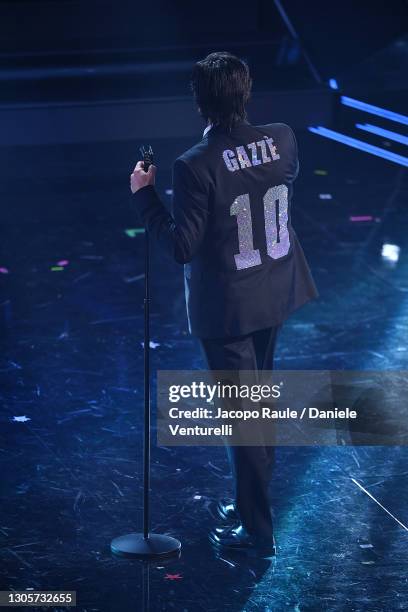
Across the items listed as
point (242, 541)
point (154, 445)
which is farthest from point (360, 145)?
point (242, 541)

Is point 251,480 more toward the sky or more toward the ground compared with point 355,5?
more toward the ground

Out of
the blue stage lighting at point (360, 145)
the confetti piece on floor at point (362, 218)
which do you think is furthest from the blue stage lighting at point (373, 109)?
the confetti piece on floor at point (362, 218)

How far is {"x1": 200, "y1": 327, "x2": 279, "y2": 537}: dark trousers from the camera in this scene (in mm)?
3525

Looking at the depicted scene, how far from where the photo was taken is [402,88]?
11.0 metres

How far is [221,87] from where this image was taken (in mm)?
3316

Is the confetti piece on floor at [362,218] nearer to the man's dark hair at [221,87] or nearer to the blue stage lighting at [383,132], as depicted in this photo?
the blue stage lighting at [383,132]

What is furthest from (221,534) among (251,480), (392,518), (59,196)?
(59,196)

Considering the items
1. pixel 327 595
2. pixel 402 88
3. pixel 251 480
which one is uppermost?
pixel 402 88

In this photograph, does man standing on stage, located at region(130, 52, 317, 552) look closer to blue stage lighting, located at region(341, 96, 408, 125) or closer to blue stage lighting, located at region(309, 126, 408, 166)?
blue stage lighting, located at region(309, 126, 408, 166)

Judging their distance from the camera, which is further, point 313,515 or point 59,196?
point 59,196

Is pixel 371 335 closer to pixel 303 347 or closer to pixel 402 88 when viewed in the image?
pixel 303 347

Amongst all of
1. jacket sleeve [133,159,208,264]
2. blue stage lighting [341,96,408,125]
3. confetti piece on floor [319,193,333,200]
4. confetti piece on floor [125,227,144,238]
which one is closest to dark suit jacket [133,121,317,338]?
jacket sleeve [133,159,208,264]

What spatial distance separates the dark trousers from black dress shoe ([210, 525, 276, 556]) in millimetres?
24

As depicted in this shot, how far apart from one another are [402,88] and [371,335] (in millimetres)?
5861
